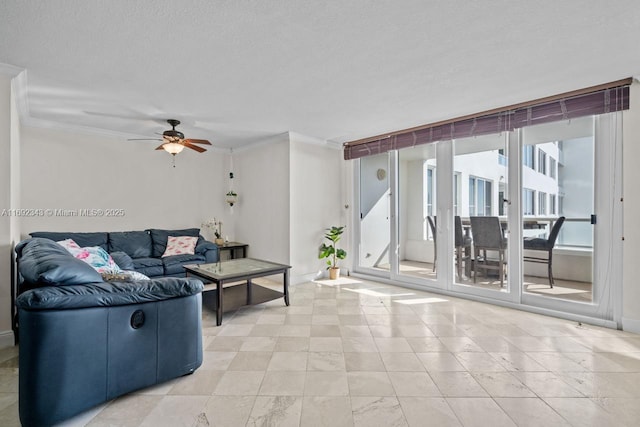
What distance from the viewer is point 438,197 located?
4.08 m

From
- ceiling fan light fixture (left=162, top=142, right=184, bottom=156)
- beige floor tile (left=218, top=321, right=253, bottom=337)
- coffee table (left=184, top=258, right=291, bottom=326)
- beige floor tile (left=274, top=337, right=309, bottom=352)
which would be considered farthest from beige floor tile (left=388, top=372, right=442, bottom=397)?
ceiling fan light fixture (left=162, top=142, right=184, bottom=156)

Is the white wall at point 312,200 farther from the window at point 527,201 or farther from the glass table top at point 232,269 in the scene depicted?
the window at point 527,201

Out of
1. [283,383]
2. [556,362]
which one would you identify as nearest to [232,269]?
[283,383]

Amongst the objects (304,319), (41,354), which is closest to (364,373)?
(304,319)

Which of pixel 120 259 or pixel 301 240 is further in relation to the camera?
pixel 301 240

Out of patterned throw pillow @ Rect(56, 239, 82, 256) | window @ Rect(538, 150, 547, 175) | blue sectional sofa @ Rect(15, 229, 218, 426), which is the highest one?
window @ Rect(538, 150, 547, 175)

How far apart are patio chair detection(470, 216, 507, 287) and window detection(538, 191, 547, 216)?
43 cm

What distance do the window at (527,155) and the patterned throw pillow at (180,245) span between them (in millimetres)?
4611

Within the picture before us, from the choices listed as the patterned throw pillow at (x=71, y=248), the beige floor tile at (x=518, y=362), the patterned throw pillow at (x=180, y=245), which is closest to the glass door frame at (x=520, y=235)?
the beige floor tile at (x=518, y=362)

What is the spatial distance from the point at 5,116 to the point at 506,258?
202 inches

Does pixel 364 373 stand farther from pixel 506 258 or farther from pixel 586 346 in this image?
pixel 506 258

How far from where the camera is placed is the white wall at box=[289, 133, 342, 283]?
4621 mm

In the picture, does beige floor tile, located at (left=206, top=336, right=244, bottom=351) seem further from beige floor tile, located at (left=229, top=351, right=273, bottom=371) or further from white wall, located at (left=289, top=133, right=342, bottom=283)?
white wall, located at (left=289, top=133, right=342, bottom=283)

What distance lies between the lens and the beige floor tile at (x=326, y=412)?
1573 mm
